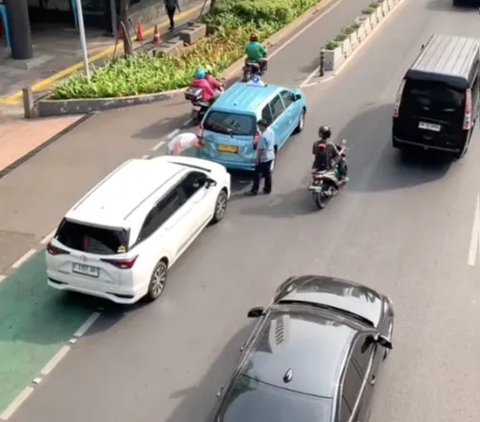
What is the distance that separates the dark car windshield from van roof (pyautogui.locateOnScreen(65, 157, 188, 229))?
13.0 ft

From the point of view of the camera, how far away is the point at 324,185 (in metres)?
14.7

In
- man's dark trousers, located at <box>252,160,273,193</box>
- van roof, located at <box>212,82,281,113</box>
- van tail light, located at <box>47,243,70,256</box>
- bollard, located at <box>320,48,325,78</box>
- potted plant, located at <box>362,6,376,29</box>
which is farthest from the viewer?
potted plant, located at <box>362,6,376,29</box>

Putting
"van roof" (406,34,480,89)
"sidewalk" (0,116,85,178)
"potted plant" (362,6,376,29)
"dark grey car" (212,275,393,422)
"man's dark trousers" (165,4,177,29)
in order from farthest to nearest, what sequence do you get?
"man's dark trousers" (165,4,177,29)
"potted plant" (362,6,376,29)
"sidewalk" (0,116,85,178)
"van roof" (406,34,480,89)
"dark grey car" (212,275,393,422)

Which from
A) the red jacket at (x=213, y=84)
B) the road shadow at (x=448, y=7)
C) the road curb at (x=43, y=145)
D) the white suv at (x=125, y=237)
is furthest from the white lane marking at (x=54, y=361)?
the road shadow at (x=448, y=7)

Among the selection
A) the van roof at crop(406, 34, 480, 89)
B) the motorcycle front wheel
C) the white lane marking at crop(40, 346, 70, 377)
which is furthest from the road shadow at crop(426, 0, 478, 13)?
the white lane marking at crop(40, 346, 70, 377)

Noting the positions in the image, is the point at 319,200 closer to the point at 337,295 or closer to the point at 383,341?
the point at 337,295

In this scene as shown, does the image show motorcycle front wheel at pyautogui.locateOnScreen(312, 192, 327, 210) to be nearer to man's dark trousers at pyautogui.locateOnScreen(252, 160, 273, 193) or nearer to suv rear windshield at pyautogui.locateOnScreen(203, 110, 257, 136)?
man's dark trousers at pyautogui.locateOnScreen(252, 160, 273, 193)

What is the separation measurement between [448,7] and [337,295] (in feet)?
80.3

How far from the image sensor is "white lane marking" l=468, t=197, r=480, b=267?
1302 centimetres

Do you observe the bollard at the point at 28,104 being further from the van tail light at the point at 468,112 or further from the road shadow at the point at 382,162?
the van tail light at the point at 468,112

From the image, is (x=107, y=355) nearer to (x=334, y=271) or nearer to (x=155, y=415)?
(x=155, y=415)

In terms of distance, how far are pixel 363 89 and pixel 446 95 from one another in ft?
19.4

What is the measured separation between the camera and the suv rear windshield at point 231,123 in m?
15.4

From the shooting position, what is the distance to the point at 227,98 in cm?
1603
